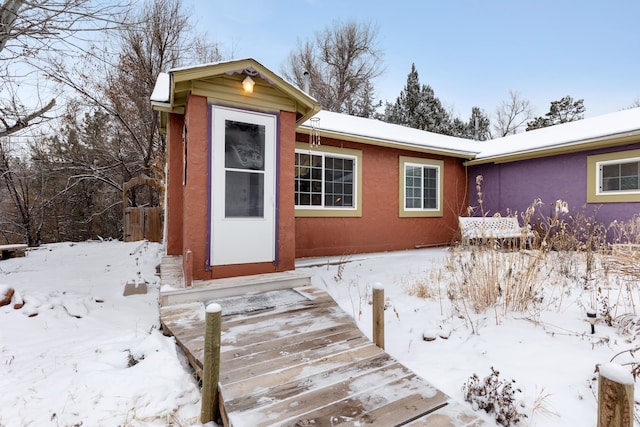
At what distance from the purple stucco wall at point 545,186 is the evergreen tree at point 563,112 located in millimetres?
15564

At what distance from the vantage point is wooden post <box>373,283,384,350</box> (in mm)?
2666

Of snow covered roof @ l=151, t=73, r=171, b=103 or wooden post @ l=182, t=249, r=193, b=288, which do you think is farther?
snow covered roof @ l=151, t=73, r=171, b=103

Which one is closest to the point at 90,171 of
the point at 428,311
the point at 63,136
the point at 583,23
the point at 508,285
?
the point at 63,136

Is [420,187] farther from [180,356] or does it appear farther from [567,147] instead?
[180,356]

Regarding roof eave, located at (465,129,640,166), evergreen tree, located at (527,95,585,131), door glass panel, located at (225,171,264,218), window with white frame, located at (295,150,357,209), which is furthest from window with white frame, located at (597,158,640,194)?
evergreen tree, located at (527,95,585,131)

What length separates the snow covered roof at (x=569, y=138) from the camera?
6465 mm

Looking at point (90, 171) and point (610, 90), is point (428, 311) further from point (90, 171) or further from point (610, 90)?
point (610, 90)

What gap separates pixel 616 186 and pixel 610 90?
16397mm

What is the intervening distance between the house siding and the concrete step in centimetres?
238

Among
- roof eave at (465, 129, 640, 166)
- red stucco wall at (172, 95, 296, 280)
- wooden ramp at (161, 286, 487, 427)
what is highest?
roof eave at (465, 129, 640, 166)

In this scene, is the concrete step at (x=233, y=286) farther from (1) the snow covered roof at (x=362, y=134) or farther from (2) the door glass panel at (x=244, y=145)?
(1) the snow covered roof at (x=362, y=134)

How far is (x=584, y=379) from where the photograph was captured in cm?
224

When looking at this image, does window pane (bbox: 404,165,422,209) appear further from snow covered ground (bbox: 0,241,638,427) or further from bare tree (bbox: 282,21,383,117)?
bare tree (bbox: 282,21,383,117)

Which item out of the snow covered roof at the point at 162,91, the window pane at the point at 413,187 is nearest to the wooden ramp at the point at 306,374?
the snow covered roof at the point at 162,91
